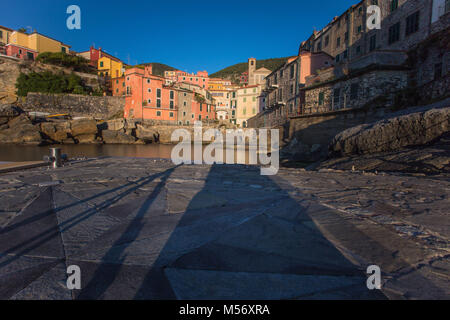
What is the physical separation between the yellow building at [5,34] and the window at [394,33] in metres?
59.8

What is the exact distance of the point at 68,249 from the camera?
65.7 inches

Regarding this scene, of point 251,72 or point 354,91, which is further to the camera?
point 251,72

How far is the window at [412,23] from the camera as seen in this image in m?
18.5

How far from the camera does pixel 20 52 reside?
1503 inches

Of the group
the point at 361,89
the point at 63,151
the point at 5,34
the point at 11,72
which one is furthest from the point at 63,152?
the point at 5,34

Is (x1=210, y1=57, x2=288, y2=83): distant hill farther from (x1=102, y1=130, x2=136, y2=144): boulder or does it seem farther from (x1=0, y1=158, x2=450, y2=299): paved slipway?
(x1=0, y1=158, x2=450, y2=299): paved slipway

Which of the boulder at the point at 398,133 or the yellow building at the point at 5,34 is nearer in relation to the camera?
the boulder at the point at 398,133

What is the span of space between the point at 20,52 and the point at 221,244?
179 feet

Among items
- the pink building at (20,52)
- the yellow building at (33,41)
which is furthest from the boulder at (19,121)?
the yellow building at (33,41)

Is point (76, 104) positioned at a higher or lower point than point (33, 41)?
lower

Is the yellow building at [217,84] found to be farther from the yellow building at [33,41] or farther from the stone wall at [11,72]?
the stone wall at [11,72]

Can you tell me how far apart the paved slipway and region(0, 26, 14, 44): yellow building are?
186 feet

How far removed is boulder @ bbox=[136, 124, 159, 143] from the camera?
36.8 metres

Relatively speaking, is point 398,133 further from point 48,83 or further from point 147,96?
point 48,83
